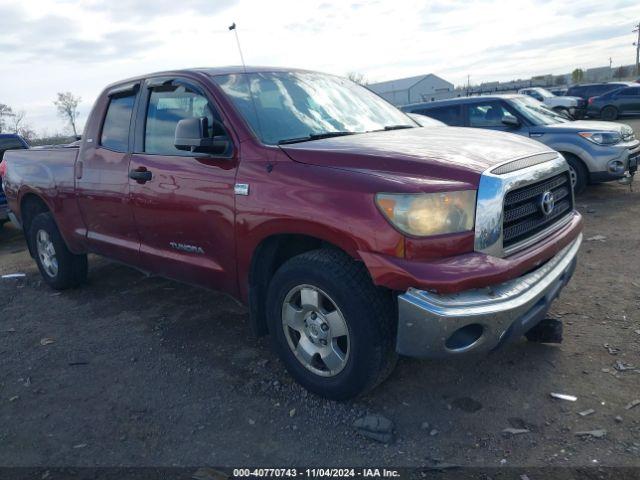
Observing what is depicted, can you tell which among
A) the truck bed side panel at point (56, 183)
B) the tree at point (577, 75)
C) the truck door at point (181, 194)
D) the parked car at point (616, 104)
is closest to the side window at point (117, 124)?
the truck door at point (181, 194)

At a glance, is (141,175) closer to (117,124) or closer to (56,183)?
(117,124)

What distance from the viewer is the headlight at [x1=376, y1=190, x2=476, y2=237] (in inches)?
100

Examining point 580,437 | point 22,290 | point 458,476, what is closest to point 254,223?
point 458,476

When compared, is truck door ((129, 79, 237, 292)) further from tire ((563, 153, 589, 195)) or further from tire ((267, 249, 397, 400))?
tire ((563, 153, 589, 195))

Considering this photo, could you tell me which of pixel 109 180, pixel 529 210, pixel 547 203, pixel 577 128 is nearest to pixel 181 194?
pixel 109 180

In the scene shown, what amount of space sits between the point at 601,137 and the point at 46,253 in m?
7.78

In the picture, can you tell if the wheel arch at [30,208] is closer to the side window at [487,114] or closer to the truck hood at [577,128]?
the side window at [487,114]

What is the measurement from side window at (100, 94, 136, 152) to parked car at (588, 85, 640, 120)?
77.4 feet

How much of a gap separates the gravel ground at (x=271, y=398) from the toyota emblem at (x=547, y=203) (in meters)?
1.00

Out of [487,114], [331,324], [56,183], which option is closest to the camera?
[331,324]

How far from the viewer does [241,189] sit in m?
3.19

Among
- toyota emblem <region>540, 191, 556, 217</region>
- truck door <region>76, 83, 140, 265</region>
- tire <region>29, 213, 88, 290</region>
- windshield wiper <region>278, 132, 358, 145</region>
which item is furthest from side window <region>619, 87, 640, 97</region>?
tire <region>29, 213, 88, 290</region>

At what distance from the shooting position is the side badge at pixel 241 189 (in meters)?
3.16

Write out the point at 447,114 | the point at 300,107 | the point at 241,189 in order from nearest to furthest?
the point at 241,189 < the point at 300,107 < the point at 447,114
